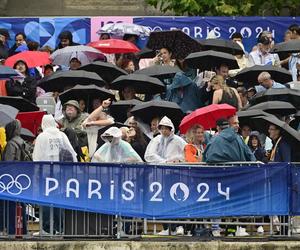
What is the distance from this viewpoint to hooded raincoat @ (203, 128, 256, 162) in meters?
27.2

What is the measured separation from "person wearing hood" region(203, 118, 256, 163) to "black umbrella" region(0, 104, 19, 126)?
312 centimetres

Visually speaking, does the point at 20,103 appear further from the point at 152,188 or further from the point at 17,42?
the point at 17,42

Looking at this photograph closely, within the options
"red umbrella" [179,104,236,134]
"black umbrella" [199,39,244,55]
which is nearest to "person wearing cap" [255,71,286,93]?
"black umbrella" [199,39,244,55]

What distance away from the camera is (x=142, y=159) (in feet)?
93.9

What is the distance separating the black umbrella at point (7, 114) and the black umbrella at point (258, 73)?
509 cm

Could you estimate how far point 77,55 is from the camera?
34.7 m

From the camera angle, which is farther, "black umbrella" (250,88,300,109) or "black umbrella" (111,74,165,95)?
"black umbrella" (111,74,165,95)

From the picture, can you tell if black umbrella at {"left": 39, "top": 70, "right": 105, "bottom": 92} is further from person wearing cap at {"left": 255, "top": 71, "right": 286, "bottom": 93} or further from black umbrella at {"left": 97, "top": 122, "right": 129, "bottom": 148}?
person wearing cap at {"left": 255, "top": 71, "right": 286, "bottom": 93}

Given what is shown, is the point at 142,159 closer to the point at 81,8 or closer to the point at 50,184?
the point at 50,184

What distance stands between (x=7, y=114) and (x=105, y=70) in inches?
210

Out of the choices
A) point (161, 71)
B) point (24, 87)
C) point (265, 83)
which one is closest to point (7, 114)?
point (161, 71)

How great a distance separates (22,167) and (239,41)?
1056 cm

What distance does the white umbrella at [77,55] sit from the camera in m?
34.7

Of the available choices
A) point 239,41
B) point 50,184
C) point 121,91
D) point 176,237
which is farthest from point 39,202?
point 239,41
